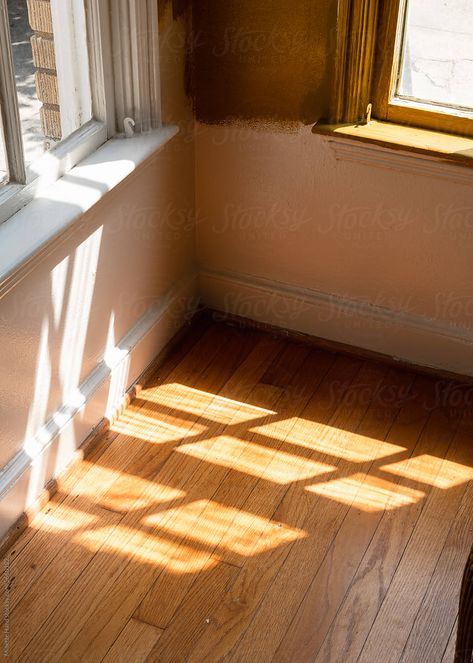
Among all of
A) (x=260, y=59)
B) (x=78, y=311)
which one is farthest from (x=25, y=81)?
(x=260, y=59)

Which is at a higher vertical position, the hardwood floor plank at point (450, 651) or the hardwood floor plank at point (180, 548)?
the hardwood floor plank at point (180, 548)

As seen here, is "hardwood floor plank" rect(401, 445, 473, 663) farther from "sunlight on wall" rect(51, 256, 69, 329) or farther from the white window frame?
the white window frame

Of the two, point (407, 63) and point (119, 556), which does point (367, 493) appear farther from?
point (407, 63)

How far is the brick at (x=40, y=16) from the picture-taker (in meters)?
2.13

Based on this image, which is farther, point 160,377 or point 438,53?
point 160,377

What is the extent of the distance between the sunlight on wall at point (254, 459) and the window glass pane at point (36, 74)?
0.93 meters

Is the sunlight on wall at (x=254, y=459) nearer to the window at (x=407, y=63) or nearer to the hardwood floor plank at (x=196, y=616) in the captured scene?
the hardwood floor plank at (x=196, y=616)

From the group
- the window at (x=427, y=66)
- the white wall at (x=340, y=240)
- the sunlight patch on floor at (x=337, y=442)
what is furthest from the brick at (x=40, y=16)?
the sunlight patch on floor at (x=337, y=442)

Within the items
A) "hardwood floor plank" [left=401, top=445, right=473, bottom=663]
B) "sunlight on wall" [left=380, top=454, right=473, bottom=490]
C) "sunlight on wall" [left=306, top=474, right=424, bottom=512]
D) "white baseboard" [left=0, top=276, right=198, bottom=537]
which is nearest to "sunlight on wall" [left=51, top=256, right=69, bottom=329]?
"white baseboard" [left=0, top=276, right=198, bottom=537]

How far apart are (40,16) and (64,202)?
44 centimetres

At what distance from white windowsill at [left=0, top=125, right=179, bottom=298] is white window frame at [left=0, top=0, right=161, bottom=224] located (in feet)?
0.08

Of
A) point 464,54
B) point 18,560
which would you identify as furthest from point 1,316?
point 464,54

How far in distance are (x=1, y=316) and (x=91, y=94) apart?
686mm

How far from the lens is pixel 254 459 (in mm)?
2625
